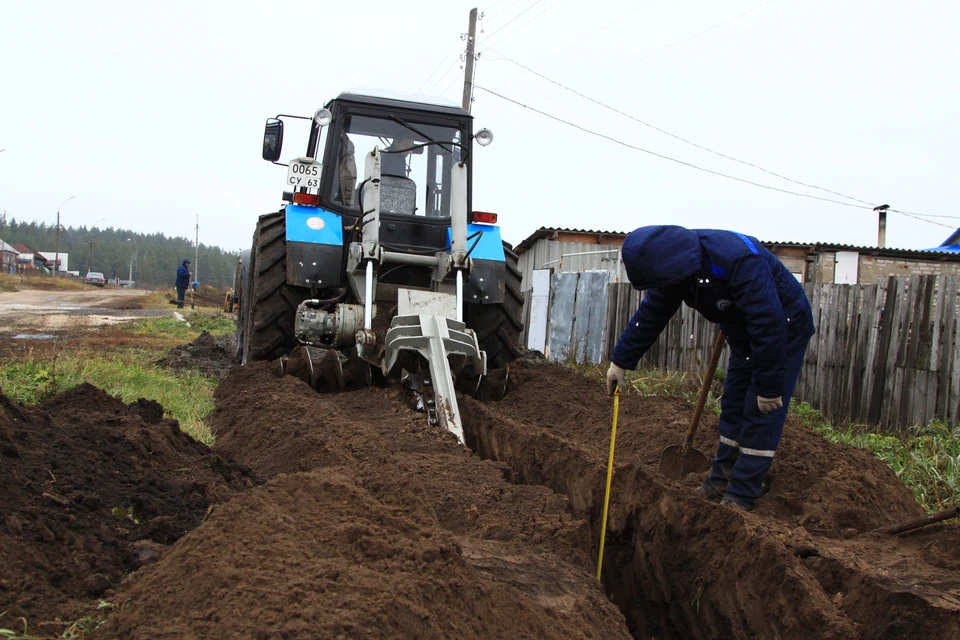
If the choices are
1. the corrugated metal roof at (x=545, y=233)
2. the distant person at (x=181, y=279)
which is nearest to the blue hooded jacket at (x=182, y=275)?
the distant person at (x=181, y=279)

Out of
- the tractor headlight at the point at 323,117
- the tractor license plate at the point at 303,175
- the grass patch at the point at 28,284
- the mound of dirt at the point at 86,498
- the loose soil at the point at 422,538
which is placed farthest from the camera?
the grass patch at the point at 28,284

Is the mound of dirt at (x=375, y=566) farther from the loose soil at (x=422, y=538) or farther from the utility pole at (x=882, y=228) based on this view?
the utility pole at (x=882, y=228)

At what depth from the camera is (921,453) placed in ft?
18.2

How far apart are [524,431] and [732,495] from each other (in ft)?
4.84

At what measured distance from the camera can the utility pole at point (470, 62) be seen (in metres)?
19.4

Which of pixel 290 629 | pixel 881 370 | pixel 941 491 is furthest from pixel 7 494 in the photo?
pixel 881 370

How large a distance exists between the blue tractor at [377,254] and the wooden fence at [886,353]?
2830mm

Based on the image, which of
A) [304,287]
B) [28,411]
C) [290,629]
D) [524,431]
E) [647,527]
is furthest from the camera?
[304,287]

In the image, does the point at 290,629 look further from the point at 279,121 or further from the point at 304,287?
the point at 279,121

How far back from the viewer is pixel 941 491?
4.84 metres

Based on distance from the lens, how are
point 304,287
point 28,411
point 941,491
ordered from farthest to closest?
point 304,287 → point 941,491 → point 28,411

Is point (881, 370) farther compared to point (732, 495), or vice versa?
point (881, 370)

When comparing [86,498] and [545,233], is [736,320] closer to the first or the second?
[86,498]

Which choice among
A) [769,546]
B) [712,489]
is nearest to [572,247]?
[712,489]
